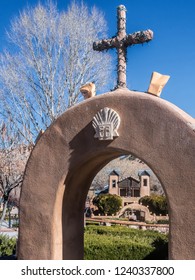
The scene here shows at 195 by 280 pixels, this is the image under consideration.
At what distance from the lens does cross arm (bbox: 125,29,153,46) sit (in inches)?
217

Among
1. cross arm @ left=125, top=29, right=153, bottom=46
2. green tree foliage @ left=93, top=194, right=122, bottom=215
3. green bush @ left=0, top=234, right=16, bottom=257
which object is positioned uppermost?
cross arm @ left=125, top=29, right=153, bottom=46

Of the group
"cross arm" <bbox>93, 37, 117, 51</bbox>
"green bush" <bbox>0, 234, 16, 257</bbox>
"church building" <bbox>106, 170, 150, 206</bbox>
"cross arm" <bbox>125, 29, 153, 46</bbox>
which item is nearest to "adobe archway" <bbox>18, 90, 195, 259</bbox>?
"cross arm" <bbox>125, 29, 153, 46</bbox>

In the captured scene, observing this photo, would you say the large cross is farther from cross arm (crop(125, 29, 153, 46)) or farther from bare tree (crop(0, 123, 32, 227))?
bare tree (crop(0, 123, 32, 227))

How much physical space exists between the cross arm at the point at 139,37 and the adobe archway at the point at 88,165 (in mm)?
888

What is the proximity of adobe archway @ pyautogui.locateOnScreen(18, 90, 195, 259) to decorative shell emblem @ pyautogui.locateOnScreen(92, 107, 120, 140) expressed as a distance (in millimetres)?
71

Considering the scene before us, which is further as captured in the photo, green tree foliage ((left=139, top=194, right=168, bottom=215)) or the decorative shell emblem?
green tree foliage ((left=139, top=194, right=168, bottom=215))

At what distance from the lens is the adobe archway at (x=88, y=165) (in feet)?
15.0

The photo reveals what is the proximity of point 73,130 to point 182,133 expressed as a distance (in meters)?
1.61

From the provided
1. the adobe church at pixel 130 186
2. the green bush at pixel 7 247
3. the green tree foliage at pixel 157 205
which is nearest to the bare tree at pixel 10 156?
the green bush at pixel 7 247

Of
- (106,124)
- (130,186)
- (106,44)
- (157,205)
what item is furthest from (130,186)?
(106,124)

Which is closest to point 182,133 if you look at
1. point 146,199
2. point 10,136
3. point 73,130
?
point 73,130

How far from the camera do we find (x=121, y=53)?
5.87 meters

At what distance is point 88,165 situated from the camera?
568cm
